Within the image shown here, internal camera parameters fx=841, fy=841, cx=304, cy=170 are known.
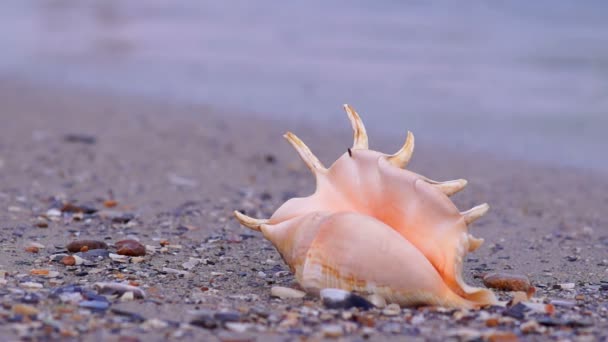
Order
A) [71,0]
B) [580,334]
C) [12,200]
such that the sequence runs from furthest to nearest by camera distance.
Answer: [71,0], [12,200], [580,334]

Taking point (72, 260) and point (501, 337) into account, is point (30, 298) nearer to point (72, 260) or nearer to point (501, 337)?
point (72, 260)

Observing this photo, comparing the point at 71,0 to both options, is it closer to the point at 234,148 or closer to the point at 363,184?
the point at 234,148

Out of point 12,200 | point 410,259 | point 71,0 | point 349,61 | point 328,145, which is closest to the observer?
point 410,259

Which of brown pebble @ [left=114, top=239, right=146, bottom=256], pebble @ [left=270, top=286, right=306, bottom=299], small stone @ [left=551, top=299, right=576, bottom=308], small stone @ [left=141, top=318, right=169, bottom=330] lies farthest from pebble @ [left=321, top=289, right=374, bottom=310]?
brown pebble @ [left=114, top=239, right=146, bottom=256]

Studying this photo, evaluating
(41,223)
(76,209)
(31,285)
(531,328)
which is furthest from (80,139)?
(531,328)

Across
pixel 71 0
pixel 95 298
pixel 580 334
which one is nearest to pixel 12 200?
pixel 95 298
